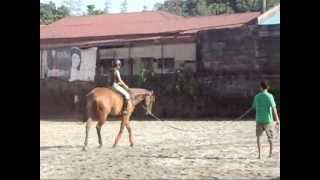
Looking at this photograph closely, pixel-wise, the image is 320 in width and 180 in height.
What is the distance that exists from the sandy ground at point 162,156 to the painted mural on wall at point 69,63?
22.7ft

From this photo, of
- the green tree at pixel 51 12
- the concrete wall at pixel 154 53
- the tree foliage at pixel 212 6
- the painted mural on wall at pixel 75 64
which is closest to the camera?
the concrete wall at pixel 154 53

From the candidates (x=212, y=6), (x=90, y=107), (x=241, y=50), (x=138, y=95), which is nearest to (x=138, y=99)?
(x=138, y=95)

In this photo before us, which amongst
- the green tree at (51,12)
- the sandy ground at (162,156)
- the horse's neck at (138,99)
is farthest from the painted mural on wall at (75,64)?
the green tree at (51,12)

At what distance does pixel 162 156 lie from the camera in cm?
918

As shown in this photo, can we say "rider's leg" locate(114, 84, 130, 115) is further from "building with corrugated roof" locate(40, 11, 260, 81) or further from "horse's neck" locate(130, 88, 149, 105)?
"building with corrugated roof" locate(40, 11, 260, 81)

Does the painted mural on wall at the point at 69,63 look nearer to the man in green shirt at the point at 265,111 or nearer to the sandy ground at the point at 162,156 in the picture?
the sandy ground at the point at 162,156

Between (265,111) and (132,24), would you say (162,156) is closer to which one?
(265,111)

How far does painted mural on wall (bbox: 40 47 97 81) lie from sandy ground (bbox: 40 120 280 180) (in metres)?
6.93

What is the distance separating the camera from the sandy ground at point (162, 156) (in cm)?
761

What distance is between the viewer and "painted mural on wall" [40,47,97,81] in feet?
69.1

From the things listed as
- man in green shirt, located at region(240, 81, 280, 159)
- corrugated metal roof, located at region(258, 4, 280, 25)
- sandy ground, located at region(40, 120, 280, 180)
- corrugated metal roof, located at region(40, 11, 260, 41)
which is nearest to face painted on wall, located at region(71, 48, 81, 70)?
corrugated metal roof, located at region(40, 11, 260, 41)

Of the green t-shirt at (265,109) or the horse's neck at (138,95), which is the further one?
the horse's neck at (138,95)
